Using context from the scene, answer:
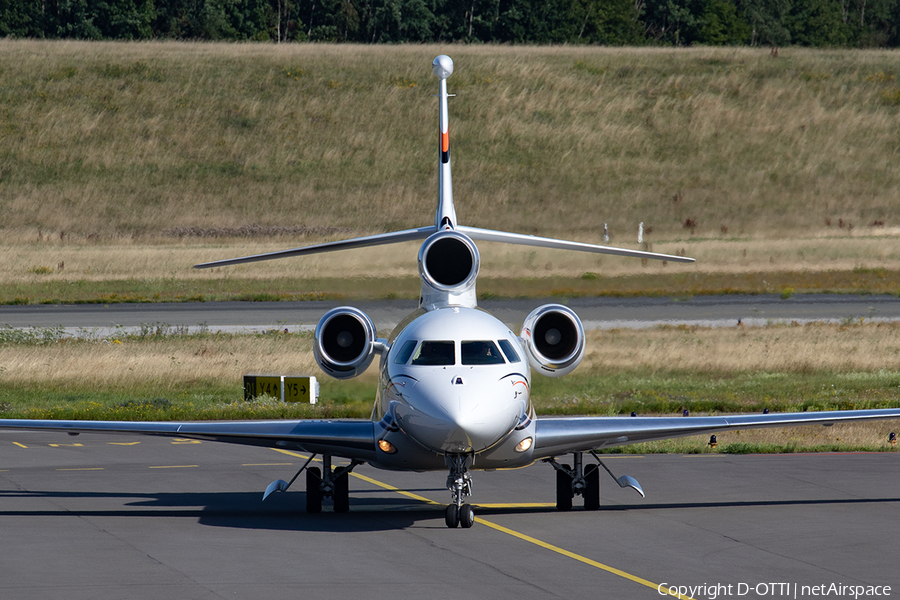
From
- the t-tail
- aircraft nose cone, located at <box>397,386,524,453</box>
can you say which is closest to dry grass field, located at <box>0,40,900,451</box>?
the t-tail


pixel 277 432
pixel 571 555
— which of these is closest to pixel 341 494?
pixel 277 432

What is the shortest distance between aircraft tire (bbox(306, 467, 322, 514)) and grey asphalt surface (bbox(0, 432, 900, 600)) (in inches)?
10.2

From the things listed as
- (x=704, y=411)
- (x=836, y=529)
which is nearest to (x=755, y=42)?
(x=704, y=411)

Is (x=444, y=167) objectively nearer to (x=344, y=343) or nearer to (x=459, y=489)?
(x=344, y=343)

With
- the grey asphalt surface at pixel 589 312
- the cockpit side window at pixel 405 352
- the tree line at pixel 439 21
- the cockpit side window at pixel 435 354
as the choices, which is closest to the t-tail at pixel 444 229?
the cockpit side window at pixel 405 352

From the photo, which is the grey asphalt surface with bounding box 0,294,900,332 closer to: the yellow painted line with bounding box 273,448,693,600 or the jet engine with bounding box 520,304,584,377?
the jet engine with bounding box 520,304,584,377

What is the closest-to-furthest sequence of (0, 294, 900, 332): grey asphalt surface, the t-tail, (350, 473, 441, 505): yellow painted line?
the t-tail, (350, 473, 441, 505): yellow painted line, (0, 294, 900, 332): grey asphalt surface

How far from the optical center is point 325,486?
54.3 feet

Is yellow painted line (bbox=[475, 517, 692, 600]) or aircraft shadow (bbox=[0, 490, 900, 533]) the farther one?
aircraft shadow (bbox=[0, 490, 900, 533])

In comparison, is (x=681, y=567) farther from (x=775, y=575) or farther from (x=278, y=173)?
(x=278, y=173)

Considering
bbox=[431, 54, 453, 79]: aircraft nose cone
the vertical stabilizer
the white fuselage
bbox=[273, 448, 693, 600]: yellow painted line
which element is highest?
bbox=[431, 54, 453, 79]: aircraft nose cone

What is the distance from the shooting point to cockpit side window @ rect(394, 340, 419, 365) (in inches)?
594

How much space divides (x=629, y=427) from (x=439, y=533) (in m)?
3.07

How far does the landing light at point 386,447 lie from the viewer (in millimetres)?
15141
